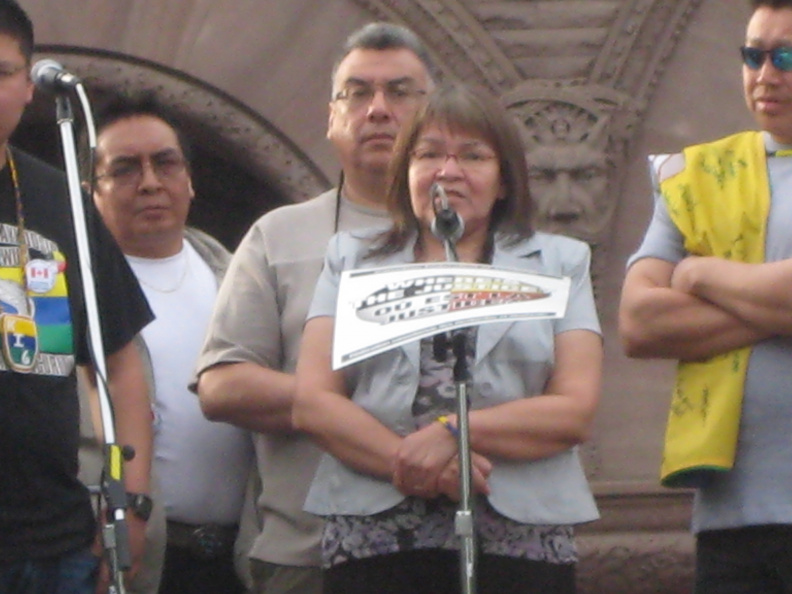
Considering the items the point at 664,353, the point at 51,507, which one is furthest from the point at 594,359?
the point at 51,507

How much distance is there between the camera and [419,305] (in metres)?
4.80

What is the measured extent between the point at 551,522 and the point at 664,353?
0.45 metres

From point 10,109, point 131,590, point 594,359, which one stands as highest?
point 10,109

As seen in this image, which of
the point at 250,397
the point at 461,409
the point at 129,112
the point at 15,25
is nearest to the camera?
the point at 461,409

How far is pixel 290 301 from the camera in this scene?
226 inches

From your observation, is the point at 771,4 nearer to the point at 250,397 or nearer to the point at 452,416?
the point at 452,416

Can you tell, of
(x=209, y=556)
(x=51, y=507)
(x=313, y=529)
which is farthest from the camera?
(x=209, y=556)

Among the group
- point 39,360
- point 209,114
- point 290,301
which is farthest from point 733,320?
point 209,114

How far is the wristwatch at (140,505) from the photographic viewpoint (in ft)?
17.1

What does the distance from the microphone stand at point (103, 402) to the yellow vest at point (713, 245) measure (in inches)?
45.1

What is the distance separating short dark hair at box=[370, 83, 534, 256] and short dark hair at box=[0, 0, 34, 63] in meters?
0.83

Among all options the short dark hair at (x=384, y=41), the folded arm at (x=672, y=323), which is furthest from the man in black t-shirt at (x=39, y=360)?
the folded arm at (x=672, y=323)

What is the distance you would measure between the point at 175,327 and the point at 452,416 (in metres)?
1.38

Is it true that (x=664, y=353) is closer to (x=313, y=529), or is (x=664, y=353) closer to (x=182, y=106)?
(x=313, y=529)
